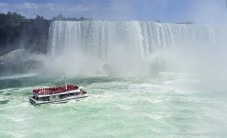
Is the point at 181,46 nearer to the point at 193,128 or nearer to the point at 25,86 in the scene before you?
the point at 25,86

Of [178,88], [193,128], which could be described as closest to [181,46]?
[178,88]

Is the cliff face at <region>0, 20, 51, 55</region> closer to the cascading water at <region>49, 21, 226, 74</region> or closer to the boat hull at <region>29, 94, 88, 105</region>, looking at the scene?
the cascading water at <region>49, 21, 226, 74</region>

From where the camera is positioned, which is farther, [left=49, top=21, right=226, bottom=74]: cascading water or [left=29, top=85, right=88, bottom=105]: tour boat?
[left=49, top=21, right=226, bottom=74]: cascading water

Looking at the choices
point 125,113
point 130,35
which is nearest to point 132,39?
point 130,35

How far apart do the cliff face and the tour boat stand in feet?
80.0

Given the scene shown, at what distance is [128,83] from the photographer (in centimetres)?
3494

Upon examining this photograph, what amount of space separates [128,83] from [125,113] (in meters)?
11.4

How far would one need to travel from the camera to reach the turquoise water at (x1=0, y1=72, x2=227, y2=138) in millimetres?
20172

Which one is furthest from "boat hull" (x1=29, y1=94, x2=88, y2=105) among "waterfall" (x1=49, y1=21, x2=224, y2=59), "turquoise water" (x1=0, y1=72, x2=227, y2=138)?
"waterfall" (x1=49, y1=21, x2=224, y2=59)

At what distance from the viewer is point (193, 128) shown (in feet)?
66.1

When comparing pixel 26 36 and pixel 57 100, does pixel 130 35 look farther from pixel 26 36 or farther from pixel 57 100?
pixel 57 100

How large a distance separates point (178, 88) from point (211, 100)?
Answer: 519 centimetres

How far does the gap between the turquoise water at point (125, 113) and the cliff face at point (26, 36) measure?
18687 mm

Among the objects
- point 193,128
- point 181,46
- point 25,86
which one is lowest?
point 193,128
